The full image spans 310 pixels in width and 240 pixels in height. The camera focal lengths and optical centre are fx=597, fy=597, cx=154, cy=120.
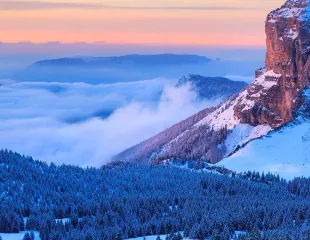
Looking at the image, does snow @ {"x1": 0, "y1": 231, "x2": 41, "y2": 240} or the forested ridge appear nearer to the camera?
the forested ridge

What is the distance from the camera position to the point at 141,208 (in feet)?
513

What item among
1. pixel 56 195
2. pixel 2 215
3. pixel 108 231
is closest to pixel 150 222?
pixel 108 231

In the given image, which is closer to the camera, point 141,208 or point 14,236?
point 14,236

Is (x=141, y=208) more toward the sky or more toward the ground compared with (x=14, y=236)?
more toward the sky

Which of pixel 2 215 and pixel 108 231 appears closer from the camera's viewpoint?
pixel 108 231

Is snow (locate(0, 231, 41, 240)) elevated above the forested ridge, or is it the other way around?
the forested ridge

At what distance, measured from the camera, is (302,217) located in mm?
133375

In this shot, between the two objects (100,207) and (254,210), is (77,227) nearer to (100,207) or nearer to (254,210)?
(100,207)

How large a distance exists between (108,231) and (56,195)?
5334cm

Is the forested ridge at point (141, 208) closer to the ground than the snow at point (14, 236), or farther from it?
farther from it

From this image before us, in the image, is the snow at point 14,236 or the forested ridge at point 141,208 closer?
the forested ridge at point 141,208

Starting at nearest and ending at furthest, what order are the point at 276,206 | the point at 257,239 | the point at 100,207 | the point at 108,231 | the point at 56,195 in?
the point at 257,239
the point at 108,231
the point at 276,206
the point at 100,207
the point at 56,195

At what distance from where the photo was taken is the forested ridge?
399 ft

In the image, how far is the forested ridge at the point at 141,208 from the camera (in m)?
122
